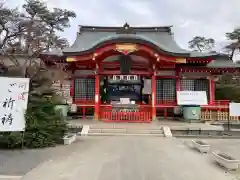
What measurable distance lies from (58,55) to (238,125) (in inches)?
479

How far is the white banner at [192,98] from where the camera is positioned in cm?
1747

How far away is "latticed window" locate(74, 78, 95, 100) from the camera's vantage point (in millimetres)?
19609

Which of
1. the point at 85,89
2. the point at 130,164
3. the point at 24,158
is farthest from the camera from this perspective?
the point at 85,89

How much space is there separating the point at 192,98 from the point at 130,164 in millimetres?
10649

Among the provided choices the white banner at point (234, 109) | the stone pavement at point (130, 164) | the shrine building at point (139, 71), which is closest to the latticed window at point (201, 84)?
the shrine building at point (139, 71)

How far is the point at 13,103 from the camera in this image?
31.6 ft

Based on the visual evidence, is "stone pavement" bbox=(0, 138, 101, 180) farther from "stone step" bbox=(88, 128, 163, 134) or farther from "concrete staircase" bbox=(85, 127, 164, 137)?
"stone step" bbox=(88, 128, 163, 134)

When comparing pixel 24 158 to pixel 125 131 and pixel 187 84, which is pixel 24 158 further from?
pixel 187 84

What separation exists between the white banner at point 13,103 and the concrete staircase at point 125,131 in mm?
4925

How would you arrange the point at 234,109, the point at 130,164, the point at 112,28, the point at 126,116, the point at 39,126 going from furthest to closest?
the point at 112,28
the point at 126,116
the point at 234,109
the point at 39,126
the point at 130,164

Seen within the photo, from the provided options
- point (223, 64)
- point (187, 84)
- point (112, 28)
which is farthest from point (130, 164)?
point (112, 28)

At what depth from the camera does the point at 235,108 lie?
50.3 feet

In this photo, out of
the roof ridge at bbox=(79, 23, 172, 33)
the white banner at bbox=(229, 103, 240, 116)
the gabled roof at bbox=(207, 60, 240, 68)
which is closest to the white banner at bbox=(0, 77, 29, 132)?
the white banner at bbox=(229, 103, 240, 116)

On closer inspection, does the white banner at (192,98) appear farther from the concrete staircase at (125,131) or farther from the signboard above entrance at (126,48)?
the signboard above entrance at (126,48)
